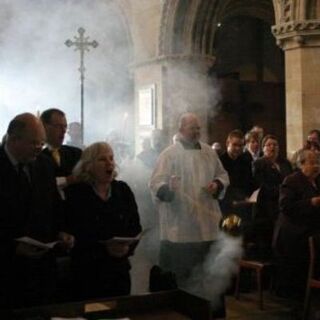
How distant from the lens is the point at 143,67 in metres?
11.7

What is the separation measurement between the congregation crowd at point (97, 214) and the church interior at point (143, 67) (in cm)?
393

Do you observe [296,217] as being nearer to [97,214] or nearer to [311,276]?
[311,276]

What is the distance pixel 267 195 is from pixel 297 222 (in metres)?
0.87

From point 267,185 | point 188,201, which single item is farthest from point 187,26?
point 188,201

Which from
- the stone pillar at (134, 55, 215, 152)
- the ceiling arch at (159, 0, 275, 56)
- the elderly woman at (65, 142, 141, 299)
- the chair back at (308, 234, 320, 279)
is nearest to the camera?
the elderly woman at (65, 142, 141, 299)

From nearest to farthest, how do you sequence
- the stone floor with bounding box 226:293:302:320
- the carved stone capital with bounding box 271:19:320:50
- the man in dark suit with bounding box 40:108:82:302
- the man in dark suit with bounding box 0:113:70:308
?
the man in dark suit with bounding box 0:113:70:308 < the man in dark suit with bounding box 40:108:82:302 < the stone floor with bounding box 226:293:302:320 < the carved stone capital with bounding box 271:19:320:50

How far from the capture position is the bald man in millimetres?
4676

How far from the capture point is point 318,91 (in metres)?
7.98

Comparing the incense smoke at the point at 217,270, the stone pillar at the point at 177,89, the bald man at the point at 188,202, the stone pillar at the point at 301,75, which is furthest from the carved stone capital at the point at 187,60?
the bald man at the point at 188,202

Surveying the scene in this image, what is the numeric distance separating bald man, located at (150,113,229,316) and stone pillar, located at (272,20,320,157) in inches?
140

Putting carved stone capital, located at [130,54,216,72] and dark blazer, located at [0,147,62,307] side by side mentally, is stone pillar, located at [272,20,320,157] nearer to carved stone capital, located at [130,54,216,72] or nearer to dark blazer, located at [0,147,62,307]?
carved stone capital, located at [130,54,216,72]

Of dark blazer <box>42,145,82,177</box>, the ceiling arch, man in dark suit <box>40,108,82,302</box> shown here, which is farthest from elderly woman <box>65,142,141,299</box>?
the ceiling arch

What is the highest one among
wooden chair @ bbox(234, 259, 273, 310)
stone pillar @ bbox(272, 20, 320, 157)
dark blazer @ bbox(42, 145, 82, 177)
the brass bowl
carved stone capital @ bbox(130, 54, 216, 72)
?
carved stone capital @ bbox(130, 54, 216, 72)

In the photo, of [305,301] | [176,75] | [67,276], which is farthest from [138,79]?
[67,276]
